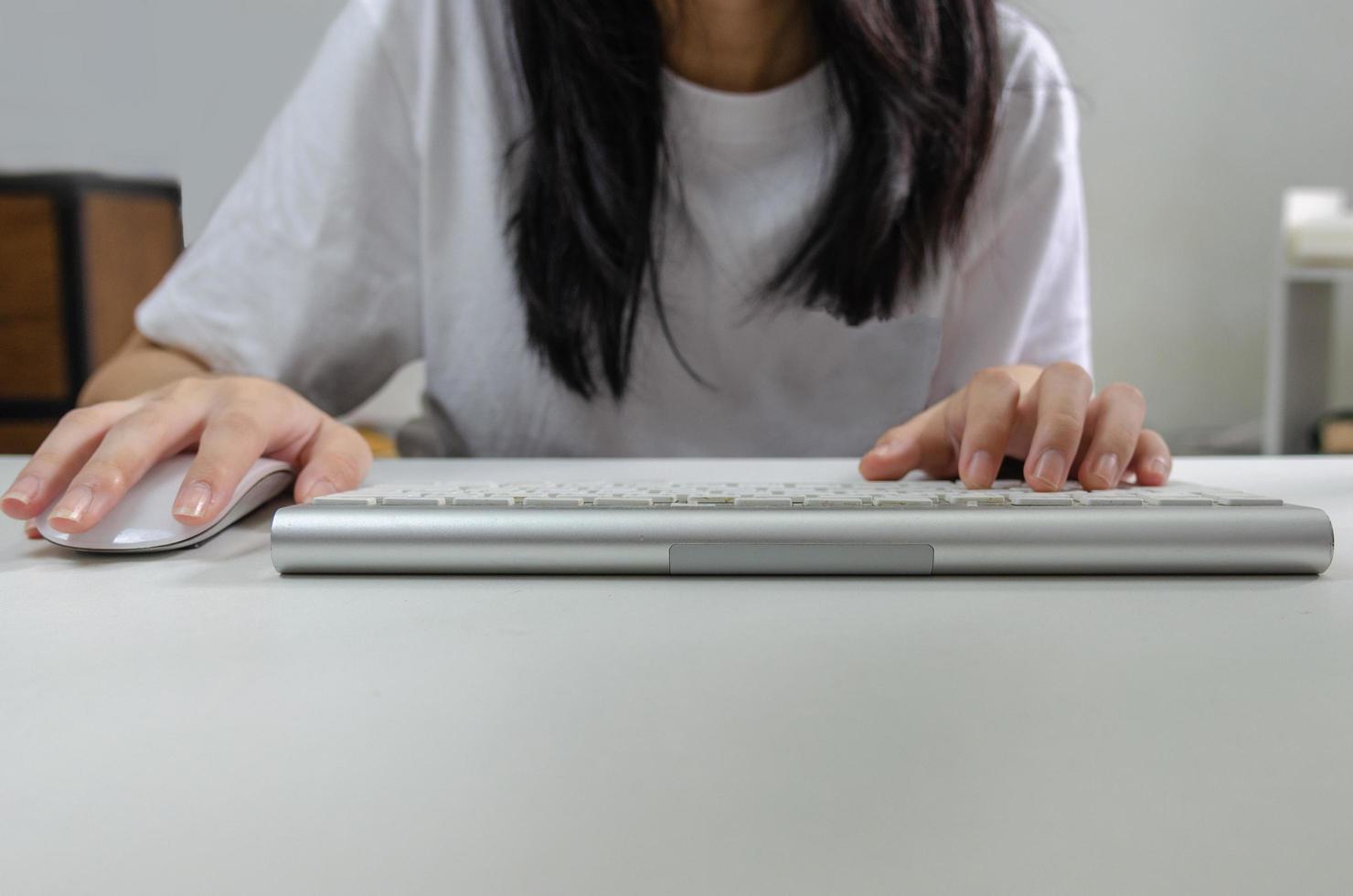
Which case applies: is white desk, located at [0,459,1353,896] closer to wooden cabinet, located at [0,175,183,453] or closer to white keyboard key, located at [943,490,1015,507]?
white keyboard key, located at [943,490,1015,507]

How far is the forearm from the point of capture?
657 mm

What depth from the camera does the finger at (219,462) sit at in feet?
1.06

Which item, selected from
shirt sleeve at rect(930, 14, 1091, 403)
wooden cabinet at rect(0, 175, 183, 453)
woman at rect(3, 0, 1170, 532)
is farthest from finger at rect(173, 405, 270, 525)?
wooden cabinet at rect(0, 175, 183, 453)

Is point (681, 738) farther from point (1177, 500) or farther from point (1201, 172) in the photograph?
point (1201, 172)

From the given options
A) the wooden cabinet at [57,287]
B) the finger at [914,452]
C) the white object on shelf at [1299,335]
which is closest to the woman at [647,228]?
the finger at [914,452]

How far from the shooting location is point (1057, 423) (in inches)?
14.3

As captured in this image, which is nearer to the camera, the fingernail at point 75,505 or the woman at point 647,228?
the fingernail at point 75,505

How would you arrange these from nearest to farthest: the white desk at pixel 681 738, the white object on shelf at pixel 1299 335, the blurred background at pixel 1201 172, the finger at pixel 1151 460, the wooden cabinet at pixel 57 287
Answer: the white desk at pixel 681 738, the finger at pixel 1151 460, the wooden cabinet at pixel 57 287, the white object on shelf at pixel 1299 335, the blurred background at pixel 1201 172

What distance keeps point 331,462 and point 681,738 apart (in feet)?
0.91

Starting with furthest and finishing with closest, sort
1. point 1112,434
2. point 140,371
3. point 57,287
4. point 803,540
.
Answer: point 57,287 < point 140,371 < point 1112,434 < point 803,540

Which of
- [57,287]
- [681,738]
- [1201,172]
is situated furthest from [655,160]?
[1201,172]

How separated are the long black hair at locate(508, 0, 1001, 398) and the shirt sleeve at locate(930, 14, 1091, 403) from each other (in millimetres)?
48

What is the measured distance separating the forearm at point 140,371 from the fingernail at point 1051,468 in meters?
0.55

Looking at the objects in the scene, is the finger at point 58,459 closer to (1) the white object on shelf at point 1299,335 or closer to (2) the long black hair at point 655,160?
(2) the long black hair at point 655,160
